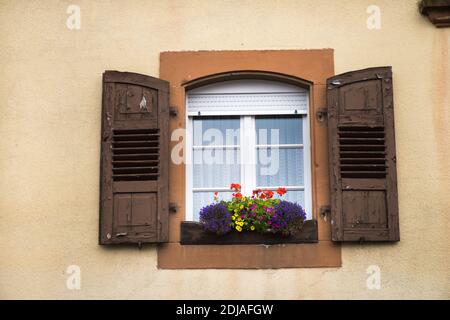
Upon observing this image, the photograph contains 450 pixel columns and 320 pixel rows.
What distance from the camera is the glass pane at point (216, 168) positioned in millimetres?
7137

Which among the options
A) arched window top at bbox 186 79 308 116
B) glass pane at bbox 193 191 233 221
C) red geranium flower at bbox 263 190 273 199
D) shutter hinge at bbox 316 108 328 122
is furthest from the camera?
arched window top at bbox 186 79 308 116

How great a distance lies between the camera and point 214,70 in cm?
704

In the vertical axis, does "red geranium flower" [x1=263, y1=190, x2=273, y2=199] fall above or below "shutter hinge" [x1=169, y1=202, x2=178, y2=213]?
above

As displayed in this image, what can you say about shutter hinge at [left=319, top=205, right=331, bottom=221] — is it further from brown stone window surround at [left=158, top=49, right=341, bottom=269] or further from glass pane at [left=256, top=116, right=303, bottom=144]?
glass pane at [left=256, top=116, right=303, bottom=144]

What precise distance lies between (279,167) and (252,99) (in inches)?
26.2

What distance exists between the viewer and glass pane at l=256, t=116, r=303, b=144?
7180 mm

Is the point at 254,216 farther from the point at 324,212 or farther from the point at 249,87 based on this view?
the point at 249,87

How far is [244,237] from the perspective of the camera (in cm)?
671

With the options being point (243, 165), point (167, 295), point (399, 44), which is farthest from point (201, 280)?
point (399, 44)

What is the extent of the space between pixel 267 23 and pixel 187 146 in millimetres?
Answer: 1328

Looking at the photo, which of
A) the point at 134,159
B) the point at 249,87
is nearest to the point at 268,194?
the point at 249,87

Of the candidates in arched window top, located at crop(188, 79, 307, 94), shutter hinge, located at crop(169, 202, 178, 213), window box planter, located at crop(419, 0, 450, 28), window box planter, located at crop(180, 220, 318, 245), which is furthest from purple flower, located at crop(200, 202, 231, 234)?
window box planter, located at crop(419, 0, 450, 28)

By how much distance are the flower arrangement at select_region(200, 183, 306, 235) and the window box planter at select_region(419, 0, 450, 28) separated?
2.09m

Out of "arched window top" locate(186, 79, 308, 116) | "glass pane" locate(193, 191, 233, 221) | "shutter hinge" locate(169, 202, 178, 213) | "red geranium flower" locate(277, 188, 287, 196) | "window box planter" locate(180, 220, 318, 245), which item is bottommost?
"window box planter" locate(180, 220, 318, 245)
